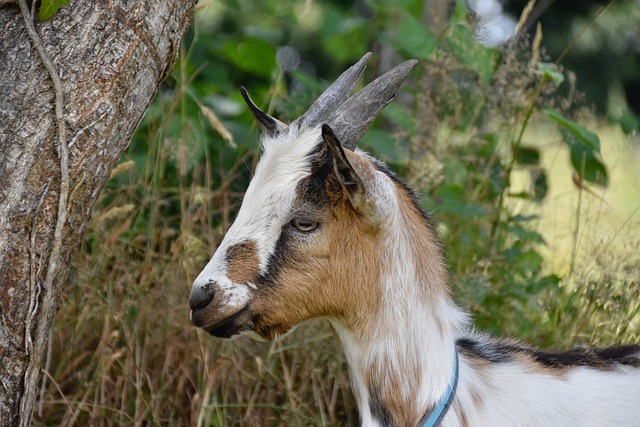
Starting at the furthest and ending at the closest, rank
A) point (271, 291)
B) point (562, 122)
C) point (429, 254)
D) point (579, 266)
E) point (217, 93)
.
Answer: point (217, 93) < point (579, 266) < point (562, 122) < point (429, 254) < point (271, 291)

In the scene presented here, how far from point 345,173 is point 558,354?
3.60ft

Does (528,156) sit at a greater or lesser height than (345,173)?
greater

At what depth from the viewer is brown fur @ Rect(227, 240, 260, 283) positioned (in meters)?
2.68

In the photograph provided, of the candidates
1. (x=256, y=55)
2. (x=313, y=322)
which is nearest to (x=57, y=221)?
(x=313, y=322)

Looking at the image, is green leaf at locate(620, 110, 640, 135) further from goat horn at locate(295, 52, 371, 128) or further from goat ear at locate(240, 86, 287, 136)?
→ goat ear at locate(240, 86, 287, 136)

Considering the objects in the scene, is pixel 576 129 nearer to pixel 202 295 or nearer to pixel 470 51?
pixel 470 51

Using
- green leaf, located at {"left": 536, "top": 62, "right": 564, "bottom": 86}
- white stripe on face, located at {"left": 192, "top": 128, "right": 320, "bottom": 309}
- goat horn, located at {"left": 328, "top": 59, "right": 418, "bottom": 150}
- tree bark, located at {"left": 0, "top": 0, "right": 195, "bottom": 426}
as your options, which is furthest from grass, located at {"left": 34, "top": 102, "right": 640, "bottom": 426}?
goat horn, located at {"left": 328, "top": 59, "right": 418, "bottom": 150}

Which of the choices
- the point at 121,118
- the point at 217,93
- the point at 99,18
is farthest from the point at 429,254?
Answer: the point at 217,93

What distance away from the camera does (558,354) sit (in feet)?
10.5

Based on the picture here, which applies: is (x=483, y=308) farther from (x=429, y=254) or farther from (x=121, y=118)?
(x=121, y=118)

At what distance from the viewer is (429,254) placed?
296cm

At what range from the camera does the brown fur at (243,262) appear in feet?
8.80

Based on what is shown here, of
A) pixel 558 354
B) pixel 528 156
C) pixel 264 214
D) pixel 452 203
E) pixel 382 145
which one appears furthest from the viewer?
pixel 528 156

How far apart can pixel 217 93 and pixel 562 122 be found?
2.71 m
